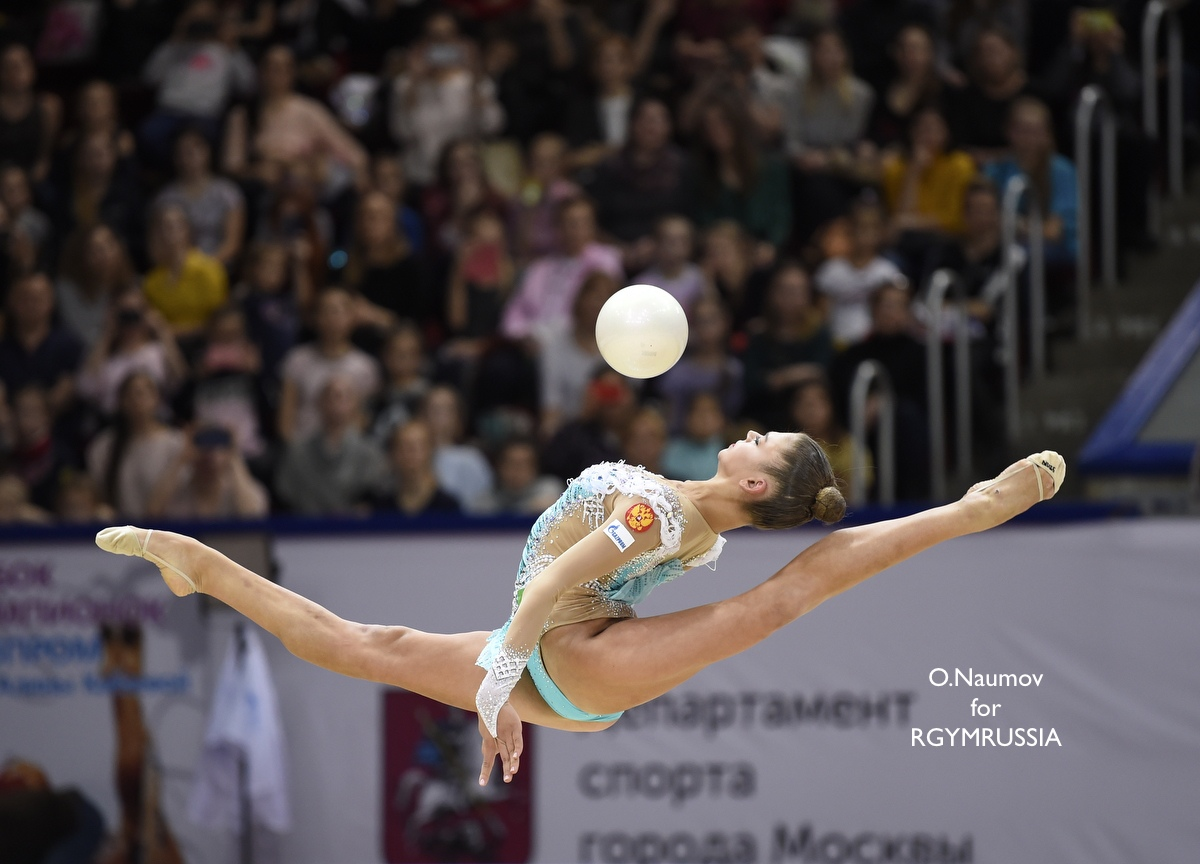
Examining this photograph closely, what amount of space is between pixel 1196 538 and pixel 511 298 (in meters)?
4.22

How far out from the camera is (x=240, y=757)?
698 cm

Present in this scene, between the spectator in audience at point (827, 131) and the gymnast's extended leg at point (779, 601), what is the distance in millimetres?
4911

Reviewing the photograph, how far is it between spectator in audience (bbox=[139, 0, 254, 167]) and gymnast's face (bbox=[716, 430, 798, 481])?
6.65 m

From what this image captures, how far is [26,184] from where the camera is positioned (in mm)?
10102

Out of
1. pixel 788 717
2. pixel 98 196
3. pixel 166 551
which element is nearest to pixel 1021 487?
pixel 788 717

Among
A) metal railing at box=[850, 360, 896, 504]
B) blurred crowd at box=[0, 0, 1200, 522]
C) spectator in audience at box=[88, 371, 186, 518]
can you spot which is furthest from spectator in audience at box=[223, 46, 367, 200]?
metal railing at box=[850, 360, 896, 504]

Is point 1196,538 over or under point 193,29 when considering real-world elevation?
under

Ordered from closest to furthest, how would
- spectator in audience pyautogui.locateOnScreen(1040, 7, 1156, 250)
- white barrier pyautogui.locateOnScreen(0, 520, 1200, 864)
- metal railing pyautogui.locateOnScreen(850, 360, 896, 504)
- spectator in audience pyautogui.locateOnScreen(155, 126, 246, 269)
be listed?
white barrier pyautogui.locateOnScreen(0, 520, 1200, 864)
metal railing pyautogui.locateOnScreen(850, 360, 896, 504)
spectator in audience pyautogui.locateOnScreen(1040, 7, 1156, 250)
spectator in audience pyautogui.locateOnScreen(155, 126, 246, 269)

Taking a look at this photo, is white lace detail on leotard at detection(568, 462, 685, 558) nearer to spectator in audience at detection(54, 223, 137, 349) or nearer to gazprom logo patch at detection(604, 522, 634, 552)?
gazprom logo patch at detection(604, 522, 634, 552)

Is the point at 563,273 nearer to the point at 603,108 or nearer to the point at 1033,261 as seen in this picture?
the point at 603,108

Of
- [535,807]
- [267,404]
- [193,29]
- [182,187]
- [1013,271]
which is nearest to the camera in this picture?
[535,807]

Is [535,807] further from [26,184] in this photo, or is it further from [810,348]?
[26,184]

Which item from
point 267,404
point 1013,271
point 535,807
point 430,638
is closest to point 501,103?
point 267,404

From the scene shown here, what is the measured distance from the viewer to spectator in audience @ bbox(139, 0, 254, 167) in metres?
10.6
